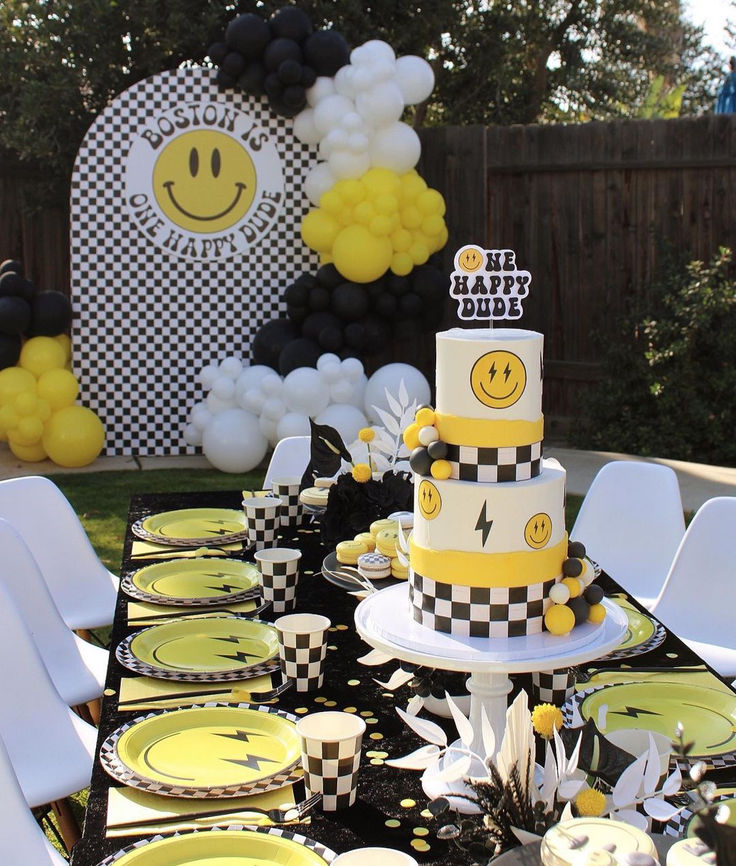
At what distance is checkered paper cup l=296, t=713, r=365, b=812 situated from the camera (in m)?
1.67

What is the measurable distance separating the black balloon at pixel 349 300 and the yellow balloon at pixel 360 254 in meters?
0.07

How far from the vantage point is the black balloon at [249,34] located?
7.14 metres

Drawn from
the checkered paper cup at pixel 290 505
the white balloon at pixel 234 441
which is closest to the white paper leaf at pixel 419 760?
the checkered paper cup at pixel 290 505

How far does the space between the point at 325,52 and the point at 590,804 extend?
6418mm

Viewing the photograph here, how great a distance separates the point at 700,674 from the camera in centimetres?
226

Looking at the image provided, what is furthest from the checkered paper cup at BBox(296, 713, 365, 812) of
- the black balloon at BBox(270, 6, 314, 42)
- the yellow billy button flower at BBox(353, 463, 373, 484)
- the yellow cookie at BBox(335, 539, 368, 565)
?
the black balloon at BBox(270, 6, 314, 42)

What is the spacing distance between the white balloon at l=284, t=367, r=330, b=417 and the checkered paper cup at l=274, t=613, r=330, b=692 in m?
4.67

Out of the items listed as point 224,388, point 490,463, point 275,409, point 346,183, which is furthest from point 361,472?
point 346,183

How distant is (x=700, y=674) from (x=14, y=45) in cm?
789

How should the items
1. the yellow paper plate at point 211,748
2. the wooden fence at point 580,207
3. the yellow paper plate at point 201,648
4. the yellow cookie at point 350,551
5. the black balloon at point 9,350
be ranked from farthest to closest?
the wooden fence at point 580,207 < the black balloon at point 9,350 < the yellow cookie at point 350,551 < the yellow paper plate at point 201,648 < the yellow paper plate at point 211,748

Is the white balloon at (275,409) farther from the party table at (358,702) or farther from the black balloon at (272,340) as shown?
the party table at (358,702)

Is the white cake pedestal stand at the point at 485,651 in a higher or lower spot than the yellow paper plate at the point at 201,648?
higher

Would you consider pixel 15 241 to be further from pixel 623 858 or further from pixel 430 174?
pixel 623 858

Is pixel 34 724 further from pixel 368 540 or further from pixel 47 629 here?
pixel 368 540
